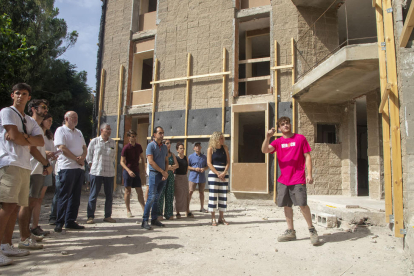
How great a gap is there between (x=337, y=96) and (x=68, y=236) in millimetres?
7609

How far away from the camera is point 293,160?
4230mm

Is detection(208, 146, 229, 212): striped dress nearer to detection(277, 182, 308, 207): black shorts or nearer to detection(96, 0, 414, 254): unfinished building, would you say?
detection(277, 182, 308, 207): black shorts

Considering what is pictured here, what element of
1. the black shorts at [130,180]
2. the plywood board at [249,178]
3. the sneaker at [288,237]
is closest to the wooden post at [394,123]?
the sneaker at [288,237]

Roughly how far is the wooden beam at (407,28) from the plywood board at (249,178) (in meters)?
5.71

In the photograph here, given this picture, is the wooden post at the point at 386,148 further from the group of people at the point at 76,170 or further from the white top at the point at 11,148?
the white top at the point at 11,148

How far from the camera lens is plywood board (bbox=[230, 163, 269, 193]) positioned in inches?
351

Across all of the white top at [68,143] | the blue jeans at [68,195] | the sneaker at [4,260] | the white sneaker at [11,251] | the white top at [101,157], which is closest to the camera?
the sneaker at [4,260]

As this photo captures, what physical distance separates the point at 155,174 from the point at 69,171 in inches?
54.3

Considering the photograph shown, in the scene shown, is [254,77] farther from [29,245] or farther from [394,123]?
[29,245]

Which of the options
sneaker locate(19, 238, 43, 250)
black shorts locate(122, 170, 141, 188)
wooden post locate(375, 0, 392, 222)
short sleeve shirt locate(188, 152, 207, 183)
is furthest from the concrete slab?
sneaker locate(19, 238, 43, 250)

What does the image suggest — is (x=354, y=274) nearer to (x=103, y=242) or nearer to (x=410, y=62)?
(x=410, y=62)

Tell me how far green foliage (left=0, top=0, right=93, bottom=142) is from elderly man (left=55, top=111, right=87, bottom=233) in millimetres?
7215

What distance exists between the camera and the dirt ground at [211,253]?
303 centimetres

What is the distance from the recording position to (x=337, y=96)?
8.36 metres
